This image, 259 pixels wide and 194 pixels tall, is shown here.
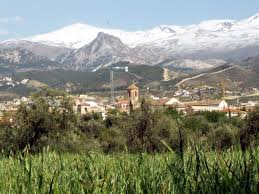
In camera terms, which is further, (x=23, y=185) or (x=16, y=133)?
(x=16, y=133)

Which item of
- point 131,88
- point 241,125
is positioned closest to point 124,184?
point 241,125

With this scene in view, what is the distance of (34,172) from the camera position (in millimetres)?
2855

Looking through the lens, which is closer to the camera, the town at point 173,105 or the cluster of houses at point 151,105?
the town at point 173,105

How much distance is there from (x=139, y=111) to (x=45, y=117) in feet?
27.7

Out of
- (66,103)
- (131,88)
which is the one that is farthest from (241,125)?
(131,88)

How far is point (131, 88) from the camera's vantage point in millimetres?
131125

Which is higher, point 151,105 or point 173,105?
point 151,105

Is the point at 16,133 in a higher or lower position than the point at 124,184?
lower

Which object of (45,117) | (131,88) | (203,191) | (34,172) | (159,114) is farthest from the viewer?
(131,88)

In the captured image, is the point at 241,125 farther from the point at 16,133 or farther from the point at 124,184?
the point at 124,184

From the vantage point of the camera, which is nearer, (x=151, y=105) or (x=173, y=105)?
(x=151, y=105)

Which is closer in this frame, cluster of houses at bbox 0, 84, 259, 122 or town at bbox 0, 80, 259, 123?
town at bbox 0, 80, 259, 123

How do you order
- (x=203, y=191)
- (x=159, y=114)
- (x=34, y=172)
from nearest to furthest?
(x=203, y=191), (x=34, y=172), (x=159, y=114)

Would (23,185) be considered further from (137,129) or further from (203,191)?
(137,129)
